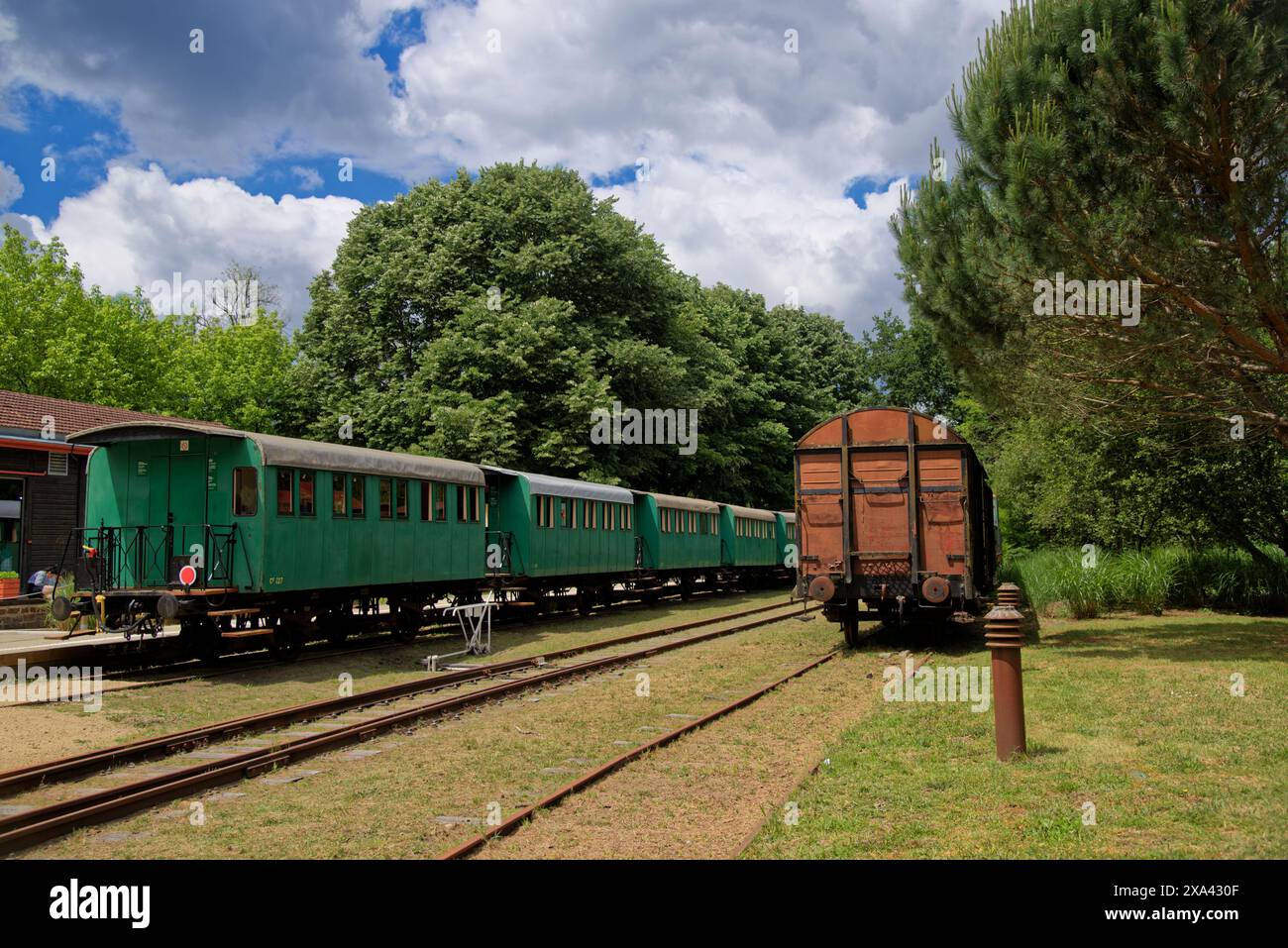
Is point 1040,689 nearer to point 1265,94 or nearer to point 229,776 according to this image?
point 1265,94

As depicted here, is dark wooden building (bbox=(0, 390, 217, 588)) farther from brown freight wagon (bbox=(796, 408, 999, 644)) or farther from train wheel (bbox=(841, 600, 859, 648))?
train wheel (bbox=(841, 600, 859, 648))

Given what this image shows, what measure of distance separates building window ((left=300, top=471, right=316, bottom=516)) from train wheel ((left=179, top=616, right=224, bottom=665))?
2.07 meters

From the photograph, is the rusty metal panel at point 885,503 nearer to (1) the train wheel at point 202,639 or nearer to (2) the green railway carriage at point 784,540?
(1) the train wheel at point 202,639

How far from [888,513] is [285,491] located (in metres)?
9.21

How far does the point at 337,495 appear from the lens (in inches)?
610

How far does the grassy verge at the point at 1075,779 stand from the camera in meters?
5.84

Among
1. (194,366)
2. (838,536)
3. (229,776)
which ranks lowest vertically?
(229,776)

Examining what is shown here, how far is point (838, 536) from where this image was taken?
15508mm

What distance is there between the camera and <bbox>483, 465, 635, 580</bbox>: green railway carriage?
69.8ft

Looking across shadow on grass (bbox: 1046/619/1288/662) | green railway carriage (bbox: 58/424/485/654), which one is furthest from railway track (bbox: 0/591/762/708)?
shadow on grass (bbox: 1046/619/1288/662)

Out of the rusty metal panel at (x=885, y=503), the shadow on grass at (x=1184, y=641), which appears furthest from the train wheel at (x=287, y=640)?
the shadow on grass at (x=1184, y=641)

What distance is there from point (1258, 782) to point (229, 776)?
801 centimetres

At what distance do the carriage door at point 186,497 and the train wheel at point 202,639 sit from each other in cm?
83
